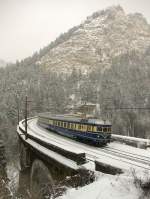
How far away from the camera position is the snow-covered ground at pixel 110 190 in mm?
13078

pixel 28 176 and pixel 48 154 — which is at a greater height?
pixel 48 154

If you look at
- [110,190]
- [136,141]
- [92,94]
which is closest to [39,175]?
[136,141]

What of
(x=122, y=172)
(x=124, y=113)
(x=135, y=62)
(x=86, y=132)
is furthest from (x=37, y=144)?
(x=135, y=62)

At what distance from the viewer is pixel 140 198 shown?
1248 cm

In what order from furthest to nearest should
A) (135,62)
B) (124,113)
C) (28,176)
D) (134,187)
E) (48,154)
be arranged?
1. (135,62)
2. (124,113)
3. (28,176)
4. (48,154)
5. (134,187)

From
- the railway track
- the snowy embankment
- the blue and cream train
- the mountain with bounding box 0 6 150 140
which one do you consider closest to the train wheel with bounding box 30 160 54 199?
the railway track

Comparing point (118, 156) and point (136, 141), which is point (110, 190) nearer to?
point (118, 156)

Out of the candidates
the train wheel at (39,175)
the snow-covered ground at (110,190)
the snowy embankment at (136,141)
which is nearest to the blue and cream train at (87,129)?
the snowy embankment at (136,141)

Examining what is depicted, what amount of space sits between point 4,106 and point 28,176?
232 feet

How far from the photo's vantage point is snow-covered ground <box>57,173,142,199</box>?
13.1 meters

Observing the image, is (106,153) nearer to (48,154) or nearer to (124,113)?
(48,154)

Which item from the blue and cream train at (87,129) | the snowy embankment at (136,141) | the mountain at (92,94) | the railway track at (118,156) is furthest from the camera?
the mountain at (92,94)

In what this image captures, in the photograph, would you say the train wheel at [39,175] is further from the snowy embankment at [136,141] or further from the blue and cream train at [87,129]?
the snowy embankment at [136,141]

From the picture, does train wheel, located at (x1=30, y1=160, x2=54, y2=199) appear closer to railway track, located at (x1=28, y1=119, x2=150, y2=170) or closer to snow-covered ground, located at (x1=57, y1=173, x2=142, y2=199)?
railway track, located at (x1=28, y1=119, x2=150, y2=170)
